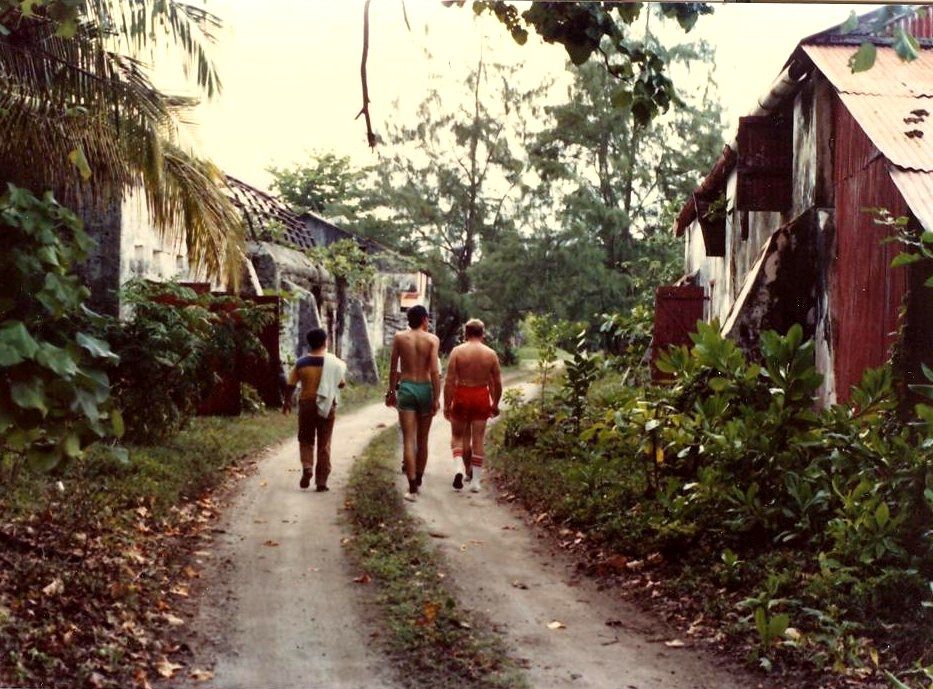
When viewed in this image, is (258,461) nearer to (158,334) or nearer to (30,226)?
(158,334)

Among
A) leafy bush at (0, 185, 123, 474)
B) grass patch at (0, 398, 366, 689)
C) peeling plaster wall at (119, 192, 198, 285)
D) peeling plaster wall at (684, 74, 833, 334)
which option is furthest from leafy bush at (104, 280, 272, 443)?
leafy bush at (0, 185, 123, 474)

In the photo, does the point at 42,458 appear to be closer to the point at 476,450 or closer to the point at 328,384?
the point at 328,384

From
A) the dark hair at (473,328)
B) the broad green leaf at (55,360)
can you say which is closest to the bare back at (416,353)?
the dark hair at (473,328)

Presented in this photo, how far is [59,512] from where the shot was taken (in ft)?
18.5

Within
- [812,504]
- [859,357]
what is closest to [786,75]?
[859,357]

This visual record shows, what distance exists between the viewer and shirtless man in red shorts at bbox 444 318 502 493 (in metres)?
8.02

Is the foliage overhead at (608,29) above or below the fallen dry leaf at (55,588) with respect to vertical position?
above

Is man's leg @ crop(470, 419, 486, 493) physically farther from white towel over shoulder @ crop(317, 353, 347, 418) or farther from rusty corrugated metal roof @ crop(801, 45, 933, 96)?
rusty corrugated metal roof @ crop(801, 45, 933, 96)

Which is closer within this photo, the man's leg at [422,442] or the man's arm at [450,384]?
the man's leg at [422,442]

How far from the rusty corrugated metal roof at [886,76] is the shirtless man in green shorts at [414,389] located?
3198 millimetres

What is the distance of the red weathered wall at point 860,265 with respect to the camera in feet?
18.5

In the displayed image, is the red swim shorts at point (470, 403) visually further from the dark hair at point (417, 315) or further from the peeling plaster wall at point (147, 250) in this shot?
the peeling plaster wall at point (147, 250)

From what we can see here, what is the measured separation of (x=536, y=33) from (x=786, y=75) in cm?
376

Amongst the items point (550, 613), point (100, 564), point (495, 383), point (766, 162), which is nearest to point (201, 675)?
point (100, 564)
